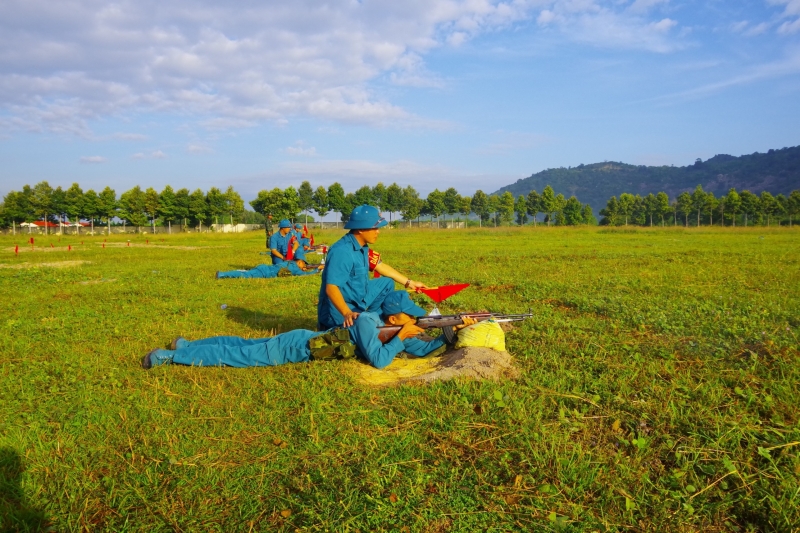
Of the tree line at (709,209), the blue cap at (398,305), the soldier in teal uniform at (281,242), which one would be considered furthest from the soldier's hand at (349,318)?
the tree line at (709,209)

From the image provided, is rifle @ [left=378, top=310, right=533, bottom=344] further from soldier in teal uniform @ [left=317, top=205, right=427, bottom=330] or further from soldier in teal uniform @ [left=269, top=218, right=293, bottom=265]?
soldier in teal uniform @ [left=269, top=218, right=293, bottom=265]

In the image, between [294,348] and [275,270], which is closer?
[294,348]

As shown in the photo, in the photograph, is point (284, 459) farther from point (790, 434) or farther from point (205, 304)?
point (205, 304)

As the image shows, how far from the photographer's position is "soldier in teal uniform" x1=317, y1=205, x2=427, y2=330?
223 inches

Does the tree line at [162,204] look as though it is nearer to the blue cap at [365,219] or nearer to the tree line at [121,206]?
the tree line at [121,206]

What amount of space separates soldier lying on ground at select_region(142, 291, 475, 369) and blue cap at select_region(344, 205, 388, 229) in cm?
100

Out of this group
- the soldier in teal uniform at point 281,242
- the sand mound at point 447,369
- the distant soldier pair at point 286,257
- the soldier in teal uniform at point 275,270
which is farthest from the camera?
the soldier in teal uniform at point 281,242

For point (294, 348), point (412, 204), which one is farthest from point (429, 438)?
point (412, 204)

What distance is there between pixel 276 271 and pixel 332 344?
32.1 feet

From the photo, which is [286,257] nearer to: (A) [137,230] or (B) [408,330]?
(B) [408,330]

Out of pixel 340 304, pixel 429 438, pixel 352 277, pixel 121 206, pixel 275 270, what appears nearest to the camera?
pixel 429 438

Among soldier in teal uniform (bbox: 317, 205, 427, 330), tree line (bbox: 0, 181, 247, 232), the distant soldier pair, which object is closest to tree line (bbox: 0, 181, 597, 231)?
tree line (bbox: 0, 181, 247, 232)

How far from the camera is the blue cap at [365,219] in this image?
5797mm

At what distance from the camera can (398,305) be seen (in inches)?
233
